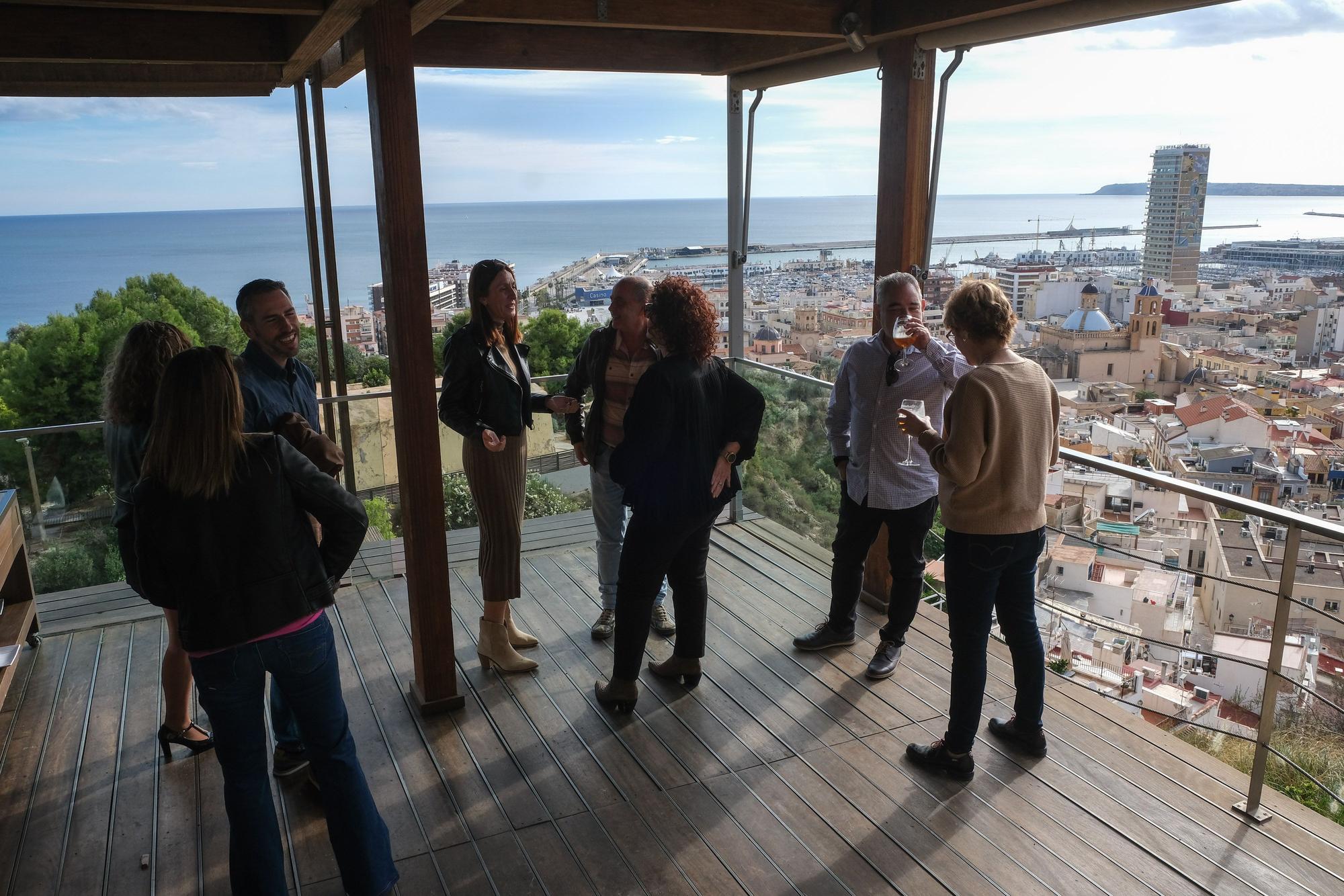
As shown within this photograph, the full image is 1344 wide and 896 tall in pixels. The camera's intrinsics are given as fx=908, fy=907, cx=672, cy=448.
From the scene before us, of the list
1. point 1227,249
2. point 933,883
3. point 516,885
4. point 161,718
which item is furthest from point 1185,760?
point 161,718

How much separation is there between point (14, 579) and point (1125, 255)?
15.6 feet

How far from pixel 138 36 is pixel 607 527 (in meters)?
2.68

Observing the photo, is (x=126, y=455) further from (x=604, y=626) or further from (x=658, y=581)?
(x=604, y=626)

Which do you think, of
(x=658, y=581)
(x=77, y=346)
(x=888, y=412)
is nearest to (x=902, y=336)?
(x=888, y=412)

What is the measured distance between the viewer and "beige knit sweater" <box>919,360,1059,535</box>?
254cm

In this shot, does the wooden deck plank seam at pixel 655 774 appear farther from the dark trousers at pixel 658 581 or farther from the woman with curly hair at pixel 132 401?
the woman with curly hair at pixel 132 401

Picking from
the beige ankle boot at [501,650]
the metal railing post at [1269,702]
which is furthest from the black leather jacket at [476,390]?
the metal railing post at [1269,702]

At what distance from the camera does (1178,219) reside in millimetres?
3051

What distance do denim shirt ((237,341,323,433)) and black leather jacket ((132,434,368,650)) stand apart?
47cm

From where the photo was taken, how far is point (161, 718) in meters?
3.35

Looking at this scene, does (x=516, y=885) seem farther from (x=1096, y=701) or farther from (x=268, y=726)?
(x=1096, y=701)

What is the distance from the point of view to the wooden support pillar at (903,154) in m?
3.62

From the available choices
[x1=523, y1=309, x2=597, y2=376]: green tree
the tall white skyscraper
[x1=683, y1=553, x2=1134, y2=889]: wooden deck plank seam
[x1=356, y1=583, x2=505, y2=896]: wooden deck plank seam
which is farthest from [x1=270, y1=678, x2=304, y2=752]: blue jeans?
[x1=523, y1=309, x2=597, y2=376]: green tree

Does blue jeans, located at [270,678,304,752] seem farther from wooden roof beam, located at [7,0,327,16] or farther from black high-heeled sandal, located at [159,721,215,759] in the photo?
wooden roof beam, located at [7,0,327,16]
